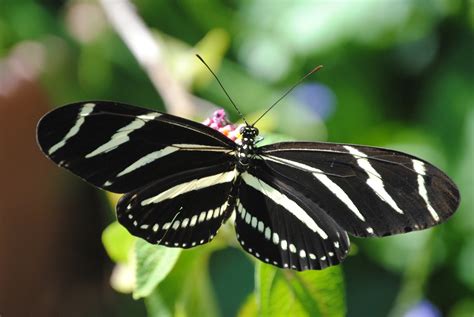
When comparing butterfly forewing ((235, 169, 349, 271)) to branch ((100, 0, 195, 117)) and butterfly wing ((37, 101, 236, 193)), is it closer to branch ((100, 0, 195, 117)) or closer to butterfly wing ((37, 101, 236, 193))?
butterfly wing ((37, 101, 236, 193))

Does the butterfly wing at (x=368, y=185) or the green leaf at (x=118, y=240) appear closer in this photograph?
the butterfly wing at (x=368, y=185)

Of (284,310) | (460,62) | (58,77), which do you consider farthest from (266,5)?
(284,310)

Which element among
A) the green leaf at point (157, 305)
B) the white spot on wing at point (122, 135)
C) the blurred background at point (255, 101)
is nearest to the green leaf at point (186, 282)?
the green leaf at point (157, 305)

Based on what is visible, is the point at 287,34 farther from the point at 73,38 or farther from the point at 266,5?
the point at 73,38

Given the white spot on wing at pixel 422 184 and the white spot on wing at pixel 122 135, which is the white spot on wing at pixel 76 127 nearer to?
the white spot on wing at pixel 122 135

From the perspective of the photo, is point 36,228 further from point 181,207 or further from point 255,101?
point 181,207

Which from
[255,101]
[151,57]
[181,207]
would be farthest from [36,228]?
[181,207]
